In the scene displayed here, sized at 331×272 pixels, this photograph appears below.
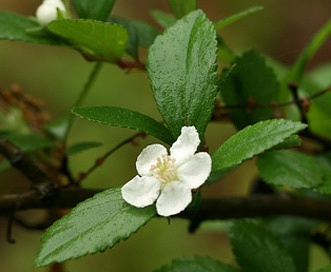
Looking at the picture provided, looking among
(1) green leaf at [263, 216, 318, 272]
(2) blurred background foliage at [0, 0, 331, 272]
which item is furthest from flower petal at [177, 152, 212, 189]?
(2) blurred background foliage at [0, 0, 331, 272]

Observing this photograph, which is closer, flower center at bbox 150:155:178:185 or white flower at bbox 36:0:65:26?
flower center at bbox 150:155:178:185

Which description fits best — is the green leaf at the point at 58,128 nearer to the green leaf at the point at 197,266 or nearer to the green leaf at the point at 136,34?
the green leaf at the point at 136,34

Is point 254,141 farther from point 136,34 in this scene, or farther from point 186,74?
point 136,34

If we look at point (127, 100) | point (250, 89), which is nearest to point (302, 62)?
point (250, 89)

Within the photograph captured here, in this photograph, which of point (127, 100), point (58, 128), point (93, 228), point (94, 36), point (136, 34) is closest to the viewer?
point (93, 228)

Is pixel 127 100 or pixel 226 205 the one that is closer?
pixel 226 205

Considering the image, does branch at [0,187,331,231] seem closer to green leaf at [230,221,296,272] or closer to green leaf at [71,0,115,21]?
green leaf at [230,221,296,272]
